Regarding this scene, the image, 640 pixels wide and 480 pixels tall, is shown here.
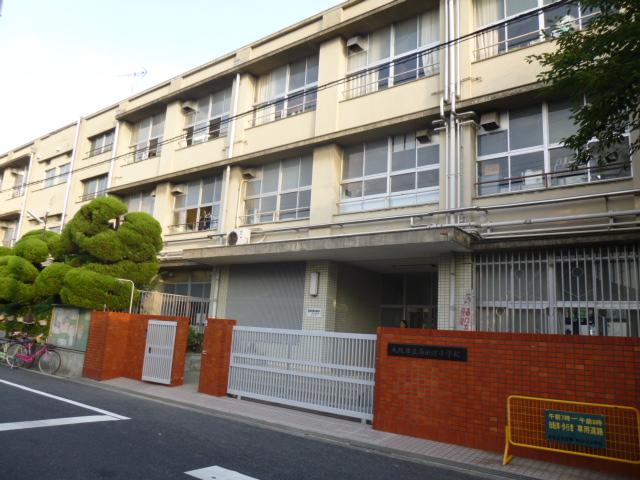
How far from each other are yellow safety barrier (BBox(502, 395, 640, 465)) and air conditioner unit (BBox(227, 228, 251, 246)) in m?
10.4

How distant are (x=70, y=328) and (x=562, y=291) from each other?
43.0ft

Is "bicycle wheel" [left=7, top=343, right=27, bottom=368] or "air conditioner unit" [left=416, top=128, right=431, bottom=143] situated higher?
"air conditioner unit" [left=416, top=128, right=431, bottom=143]

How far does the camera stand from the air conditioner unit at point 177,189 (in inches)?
780

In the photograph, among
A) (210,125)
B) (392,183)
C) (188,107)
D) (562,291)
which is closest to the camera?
(562,291)

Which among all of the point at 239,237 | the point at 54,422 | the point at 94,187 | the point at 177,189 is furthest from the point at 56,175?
the point at 54,422

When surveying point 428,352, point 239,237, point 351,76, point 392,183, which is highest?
point 351,76

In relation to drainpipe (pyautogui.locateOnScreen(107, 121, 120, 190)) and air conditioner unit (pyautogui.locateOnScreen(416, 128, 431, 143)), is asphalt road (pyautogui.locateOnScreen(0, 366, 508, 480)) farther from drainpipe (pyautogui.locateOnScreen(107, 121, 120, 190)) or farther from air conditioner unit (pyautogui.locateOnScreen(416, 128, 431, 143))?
drainpipe (pyautogui.locateOnScreen(107, 121, 120, 190))

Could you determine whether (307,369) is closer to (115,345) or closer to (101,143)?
(115,345)

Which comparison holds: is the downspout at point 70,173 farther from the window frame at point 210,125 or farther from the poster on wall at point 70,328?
the poster on wall at point 70,328

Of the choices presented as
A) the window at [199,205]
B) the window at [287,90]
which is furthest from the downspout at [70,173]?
the window at [287,90]

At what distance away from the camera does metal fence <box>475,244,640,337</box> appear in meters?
9.70

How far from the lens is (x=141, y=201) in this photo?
71.6 ft

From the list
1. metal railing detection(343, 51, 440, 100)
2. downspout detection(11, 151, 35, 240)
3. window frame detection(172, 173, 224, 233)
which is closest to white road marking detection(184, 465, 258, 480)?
metal railing detection(343, 51, 440, 100)

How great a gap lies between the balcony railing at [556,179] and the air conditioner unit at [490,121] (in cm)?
134
